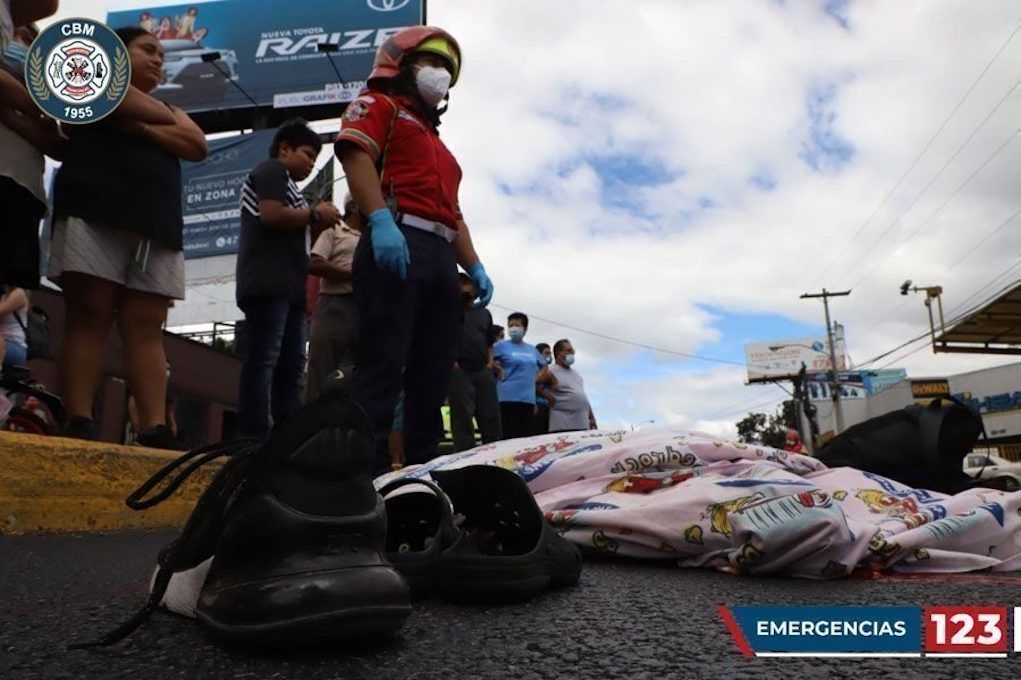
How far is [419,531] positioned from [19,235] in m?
1.59

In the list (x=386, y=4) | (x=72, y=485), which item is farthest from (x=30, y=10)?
(x=386, y=4)

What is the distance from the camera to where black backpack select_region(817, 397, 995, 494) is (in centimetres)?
235

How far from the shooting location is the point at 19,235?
1993 millimetres

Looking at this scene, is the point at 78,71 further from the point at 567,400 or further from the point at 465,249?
the point at 567,400

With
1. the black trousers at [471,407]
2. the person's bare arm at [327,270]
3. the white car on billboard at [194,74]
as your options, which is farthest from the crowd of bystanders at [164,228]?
the white car on billboard at [194,74]

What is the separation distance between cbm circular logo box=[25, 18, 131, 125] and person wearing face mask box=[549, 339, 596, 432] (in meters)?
3.86

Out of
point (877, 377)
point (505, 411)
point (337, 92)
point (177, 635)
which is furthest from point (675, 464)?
point (877, 377)


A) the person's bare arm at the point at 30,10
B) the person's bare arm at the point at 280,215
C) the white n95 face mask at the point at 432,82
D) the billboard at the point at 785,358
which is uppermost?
the billboard at the point at 785,358

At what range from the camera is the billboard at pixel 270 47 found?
62.0 feet

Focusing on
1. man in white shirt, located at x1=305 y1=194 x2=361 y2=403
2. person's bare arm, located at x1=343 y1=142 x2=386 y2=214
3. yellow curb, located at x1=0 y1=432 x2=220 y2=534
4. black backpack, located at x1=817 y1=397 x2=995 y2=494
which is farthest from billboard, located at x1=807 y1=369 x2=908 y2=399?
yellow curb, located at x1=0 y1=432 x2=220 y2=534

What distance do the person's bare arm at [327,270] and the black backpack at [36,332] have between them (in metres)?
1.41

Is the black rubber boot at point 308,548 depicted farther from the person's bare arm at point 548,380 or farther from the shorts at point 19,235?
the person's bare arm at point 548,380

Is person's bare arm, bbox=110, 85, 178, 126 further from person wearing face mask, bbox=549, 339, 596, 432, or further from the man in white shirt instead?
person wearing face mask, bbox=549, 339, 596, 432

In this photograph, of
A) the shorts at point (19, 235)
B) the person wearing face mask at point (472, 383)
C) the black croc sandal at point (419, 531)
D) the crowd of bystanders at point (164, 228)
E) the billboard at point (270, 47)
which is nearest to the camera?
the black croc sandal at point (419, 531)
